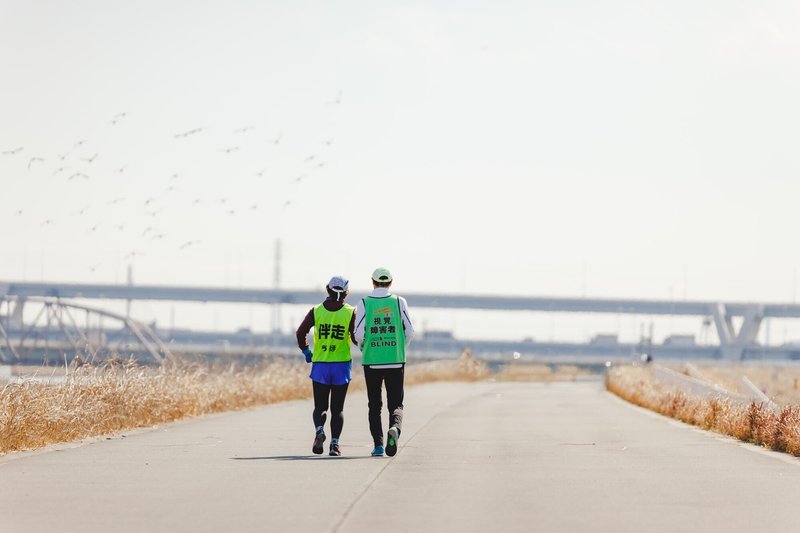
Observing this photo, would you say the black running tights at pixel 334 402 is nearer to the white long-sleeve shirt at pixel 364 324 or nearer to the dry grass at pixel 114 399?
the white long-sleeve shirt at pixel 364 324

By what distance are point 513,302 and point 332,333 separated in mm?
150233

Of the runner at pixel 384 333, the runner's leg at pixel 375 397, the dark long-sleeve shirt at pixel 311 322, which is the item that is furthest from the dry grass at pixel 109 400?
the runner at pixel 384 333

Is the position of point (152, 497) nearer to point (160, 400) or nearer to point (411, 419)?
point (160, 400)

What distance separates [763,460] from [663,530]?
6.68m

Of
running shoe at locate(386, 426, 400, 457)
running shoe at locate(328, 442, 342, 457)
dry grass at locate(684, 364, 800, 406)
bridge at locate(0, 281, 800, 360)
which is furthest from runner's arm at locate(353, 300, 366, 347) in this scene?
bridge at locate(0, 281, 800, 360)

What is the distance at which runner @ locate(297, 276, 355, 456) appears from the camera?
16.0m

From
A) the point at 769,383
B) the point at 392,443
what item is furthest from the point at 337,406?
the point at 769,383

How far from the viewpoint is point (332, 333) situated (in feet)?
52.7

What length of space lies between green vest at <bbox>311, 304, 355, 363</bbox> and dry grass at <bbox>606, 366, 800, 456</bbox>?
562 cm

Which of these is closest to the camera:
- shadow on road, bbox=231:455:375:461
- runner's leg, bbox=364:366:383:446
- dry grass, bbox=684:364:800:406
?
shadow on road, bbox=231:455:375:461

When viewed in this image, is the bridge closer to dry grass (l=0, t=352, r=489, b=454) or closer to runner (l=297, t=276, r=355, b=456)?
dry grass (l=0, t=352, r=489, b=454)

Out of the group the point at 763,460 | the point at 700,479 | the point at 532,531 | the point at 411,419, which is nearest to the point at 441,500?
the point at 532,531

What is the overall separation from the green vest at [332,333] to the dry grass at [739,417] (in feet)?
18.4

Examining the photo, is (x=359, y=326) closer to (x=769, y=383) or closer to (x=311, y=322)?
(x=311, y=322)
